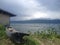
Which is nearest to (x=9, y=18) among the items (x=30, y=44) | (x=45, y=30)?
(x=45, y=30)

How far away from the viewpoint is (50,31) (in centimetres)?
1234

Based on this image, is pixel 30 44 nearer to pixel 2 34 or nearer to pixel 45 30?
pixel 2 34

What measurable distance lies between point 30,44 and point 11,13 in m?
10.6

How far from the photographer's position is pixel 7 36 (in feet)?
32.2

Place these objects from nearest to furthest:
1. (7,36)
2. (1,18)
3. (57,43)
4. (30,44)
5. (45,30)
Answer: (30,44)
(7,36)
(57,43)
(45,30)
(1,18)

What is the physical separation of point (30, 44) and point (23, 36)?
2.88ft

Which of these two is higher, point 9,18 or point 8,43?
point 9,18

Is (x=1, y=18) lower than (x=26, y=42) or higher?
higher

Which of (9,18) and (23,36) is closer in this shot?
(23,36)

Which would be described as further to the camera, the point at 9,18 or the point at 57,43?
the point at 9,18

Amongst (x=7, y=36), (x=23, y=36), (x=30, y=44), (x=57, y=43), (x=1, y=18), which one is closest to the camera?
(x=30, y=44)

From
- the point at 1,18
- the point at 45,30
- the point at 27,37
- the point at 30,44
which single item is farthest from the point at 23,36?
the point at 1,18

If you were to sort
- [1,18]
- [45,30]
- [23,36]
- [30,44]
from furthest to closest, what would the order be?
[1,18]
[45,30]
[23,36]
[30,44]

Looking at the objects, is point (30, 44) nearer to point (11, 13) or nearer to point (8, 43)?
point (8, 43)
